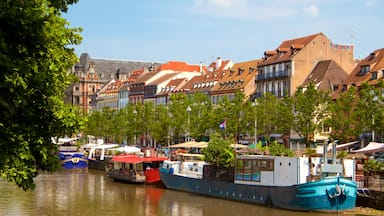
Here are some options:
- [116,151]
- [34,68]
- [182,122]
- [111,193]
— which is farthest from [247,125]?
[34,68]

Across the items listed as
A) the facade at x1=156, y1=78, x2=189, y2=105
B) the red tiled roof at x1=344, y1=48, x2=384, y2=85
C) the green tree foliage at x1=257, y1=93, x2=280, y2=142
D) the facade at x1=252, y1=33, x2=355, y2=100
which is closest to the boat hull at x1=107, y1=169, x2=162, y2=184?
the green tree foliage at x1=257, y1=93, x2=280, y2=142

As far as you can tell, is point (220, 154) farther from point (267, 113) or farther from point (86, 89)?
point (86, 89)

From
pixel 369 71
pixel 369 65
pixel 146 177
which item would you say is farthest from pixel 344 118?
pixel 146 177

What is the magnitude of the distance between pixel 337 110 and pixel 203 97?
30.7m

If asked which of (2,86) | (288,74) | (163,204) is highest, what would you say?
(288,74)

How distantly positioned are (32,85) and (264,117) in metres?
59.7

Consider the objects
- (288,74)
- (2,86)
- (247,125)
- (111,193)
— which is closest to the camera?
(2,86)

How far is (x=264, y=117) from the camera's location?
7525 centimetres

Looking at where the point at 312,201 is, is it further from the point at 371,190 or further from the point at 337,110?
the point at 337,110

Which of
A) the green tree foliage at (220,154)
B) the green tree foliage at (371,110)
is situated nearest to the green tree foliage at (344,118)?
the green tree foliage at (371,110)

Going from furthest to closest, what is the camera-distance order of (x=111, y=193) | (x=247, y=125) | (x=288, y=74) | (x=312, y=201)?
(x=288, y=74) < (x=247, y=125) < (x=111, y=193) < (x=312, y=201)

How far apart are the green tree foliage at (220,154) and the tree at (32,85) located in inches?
1265

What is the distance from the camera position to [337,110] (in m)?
62.1

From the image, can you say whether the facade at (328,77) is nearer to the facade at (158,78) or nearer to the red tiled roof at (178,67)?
the facade at (158,78)
